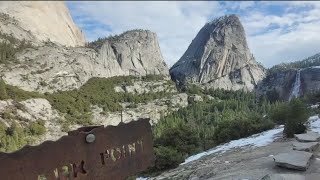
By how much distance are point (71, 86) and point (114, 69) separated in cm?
3073

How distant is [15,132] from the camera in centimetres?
7156

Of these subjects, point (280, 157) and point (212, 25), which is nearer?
point (280, 157)

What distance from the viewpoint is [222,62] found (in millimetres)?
169750

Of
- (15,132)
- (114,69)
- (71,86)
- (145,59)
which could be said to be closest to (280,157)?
(15,132)

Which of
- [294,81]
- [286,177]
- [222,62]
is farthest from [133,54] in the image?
[286,177]

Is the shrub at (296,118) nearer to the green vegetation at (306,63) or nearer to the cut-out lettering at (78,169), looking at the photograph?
the green vegetation at (306,63)

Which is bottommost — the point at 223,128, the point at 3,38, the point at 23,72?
the point at 223,128

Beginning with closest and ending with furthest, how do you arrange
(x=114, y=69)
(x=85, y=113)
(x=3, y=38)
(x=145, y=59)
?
(x=85, y=113) < (x=3, y=38) < (x=114, y=69) < (x=145, y=59)

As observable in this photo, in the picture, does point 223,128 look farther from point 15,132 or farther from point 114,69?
point 114,69

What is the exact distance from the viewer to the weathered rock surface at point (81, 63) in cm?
10381

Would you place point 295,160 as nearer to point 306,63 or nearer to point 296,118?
point 296,118

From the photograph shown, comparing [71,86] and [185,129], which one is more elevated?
[71,86]

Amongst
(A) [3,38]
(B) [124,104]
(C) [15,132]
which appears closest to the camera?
(C) [15,132]

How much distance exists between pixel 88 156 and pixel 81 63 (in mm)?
123405
